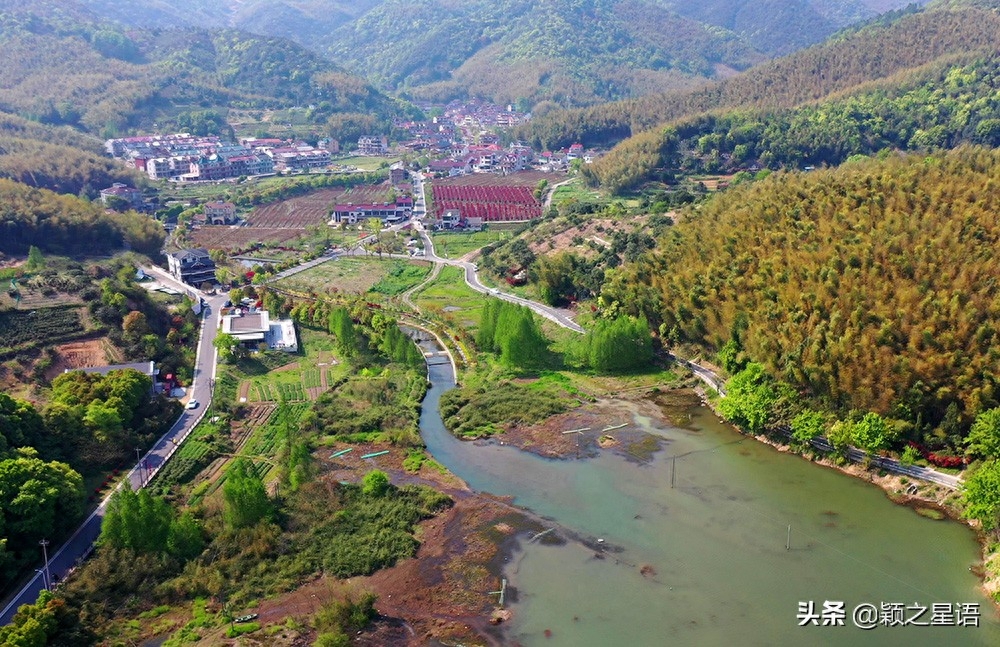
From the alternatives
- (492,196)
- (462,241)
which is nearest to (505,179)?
(492,196)

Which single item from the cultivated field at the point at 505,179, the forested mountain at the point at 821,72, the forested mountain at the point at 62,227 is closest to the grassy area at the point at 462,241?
the cultivated field at the point at 505,179

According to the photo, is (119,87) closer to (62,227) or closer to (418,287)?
(62,227)

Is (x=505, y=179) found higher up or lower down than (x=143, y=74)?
lower down

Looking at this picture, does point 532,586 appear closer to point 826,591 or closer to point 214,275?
point 826,591

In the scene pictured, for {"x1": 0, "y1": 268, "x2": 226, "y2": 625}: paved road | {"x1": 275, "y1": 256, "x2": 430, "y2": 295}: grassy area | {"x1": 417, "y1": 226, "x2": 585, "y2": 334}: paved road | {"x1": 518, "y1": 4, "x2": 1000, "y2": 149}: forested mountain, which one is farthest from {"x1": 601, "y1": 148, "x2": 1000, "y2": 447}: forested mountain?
{"x1": 518, "y1": 4, "x2": 1000, "y2": 149}: forested mountain

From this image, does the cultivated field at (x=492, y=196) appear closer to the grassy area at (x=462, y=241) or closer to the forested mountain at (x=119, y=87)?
the grassy area at (x=462, y=241)

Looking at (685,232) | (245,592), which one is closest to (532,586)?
(245,592)
